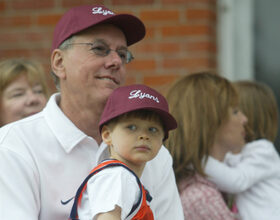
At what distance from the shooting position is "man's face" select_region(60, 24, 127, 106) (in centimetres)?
292

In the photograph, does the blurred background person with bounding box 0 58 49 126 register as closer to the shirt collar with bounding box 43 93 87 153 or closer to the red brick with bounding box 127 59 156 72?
the red brick with bounding box 127 59 156 72

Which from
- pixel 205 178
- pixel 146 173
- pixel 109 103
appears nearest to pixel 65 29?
pixel 109 103

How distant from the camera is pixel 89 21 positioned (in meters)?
2.89

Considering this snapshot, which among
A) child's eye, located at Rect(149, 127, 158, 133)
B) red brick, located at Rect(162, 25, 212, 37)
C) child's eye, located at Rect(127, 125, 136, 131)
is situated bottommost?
red brick, located at Rect(162, 25, 212, 37)

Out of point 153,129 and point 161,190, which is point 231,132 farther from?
point 153,129

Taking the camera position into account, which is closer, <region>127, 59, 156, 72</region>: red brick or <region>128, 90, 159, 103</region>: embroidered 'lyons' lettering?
<region>128, 90, 159, 103</region>: embroidered 'lyons' lettering

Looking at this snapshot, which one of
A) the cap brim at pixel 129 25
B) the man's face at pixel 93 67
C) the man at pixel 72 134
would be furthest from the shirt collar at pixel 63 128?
the cap brim at pixel 129 25

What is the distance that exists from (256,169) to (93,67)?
1551mm

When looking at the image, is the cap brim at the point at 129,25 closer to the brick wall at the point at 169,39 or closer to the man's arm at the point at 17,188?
the man's arm at the point at 17,188

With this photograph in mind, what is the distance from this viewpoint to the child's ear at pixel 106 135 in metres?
2.66

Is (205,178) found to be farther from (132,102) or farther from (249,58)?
(249,58)

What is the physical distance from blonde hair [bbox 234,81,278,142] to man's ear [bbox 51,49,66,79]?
176 centimetres

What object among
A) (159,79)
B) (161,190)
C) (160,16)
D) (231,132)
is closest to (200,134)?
(231,132)

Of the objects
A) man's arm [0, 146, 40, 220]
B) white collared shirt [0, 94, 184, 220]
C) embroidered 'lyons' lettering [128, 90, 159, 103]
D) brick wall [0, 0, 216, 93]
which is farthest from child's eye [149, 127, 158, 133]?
brick wall [0, 0, 216, 93]
